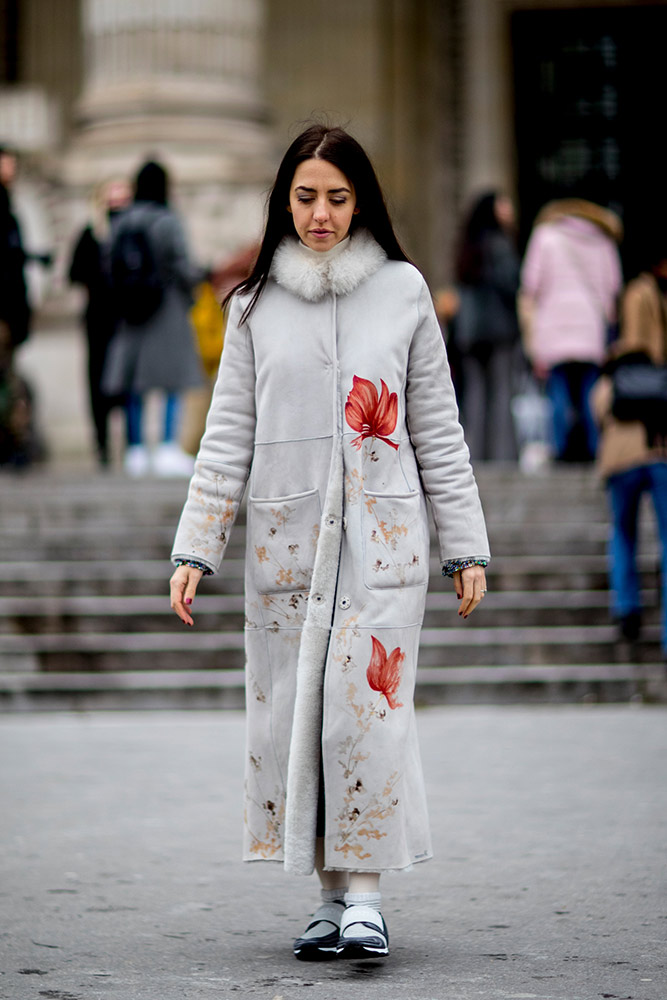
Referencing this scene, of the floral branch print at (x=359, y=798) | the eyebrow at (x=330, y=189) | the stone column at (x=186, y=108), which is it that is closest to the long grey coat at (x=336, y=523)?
the floral branch print at (x=359, y=798)

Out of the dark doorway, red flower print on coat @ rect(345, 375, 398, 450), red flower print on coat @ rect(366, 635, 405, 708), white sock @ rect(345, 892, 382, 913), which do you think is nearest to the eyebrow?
red flower print on coat @ rect(345, 375, 398, 450)

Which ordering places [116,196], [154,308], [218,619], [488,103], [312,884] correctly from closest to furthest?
[312,884], [218,619], [154,308], [116,196], [488,103]

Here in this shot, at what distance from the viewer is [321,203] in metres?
3.87

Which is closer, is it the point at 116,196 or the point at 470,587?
the point at 470,587

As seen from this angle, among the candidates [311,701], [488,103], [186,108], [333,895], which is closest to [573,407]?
[186,108]

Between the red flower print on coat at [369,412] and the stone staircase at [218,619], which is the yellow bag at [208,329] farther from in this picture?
the red flower print on coat at [369,412]

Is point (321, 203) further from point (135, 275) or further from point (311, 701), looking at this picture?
point (135, 275)

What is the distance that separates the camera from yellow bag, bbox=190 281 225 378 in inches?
492

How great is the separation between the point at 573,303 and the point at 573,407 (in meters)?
0.69

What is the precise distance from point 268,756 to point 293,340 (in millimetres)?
890

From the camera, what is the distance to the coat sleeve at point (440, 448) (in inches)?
153

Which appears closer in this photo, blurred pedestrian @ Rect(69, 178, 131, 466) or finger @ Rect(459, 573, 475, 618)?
finger @ Rect(459, 573, 475, 618)

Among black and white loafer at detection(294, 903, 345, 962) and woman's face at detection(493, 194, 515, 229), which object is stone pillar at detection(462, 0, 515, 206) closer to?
woman's face at detection(493, 194, 515, 229)

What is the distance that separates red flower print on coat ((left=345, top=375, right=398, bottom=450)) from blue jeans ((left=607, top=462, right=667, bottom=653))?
4.42 metres
